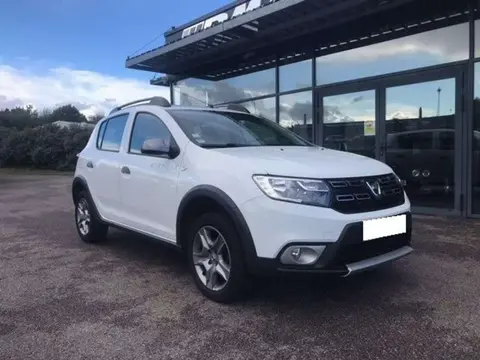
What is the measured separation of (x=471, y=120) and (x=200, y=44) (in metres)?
5.73

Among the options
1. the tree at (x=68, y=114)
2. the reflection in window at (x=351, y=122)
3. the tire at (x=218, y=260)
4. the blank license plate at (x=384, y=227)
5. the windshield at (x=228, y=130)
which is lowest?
the tire at (x=218, y=260)

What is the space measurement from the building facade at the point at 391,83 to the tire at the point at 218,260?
483 centimetres

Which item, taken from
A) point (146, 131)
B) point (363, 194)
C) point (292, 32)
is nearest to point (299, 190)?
point (363, 194)

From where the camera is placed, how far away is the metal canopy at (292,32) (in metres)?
7.29

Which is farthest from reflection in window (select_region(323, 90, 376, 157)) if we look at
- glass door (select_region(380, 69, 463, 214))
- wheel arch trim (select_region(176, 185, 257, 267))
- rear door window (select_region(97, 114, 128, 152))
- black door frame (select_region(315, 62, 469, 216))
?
wheel arch trim (select_region(176, 185, 257, 267))

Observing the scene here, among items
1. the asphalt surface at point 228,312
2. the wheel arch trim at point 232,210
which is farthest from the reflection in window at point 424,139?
the wheel arch trim at point 232,210

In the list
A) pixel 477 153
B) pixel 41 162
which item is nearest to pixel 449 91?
pixel 477 153

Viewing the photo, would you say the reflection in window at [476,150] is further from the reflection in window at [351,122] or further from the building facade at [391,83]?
the reflection in window at [351,122]

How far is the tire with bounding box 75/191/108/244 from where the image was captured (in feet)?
18.0

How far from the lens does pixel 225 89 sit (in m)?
11.6

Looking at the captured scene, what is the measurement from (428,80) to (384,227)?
5159 millimetres

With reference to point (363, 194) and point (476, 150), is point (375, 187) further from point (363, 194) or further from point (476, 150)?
point (476, 150)

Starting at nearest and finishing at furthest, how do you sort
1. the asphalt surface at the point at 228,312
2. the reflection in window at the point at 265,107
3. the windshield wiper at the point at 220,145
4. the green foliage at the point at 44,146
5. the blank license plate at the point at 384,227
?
the asphalt surface at the point at 228,312
the blank license plate at the point at 384,227
the windshield wiper at the point at 220,145
the reflection in window at the point at 265,107
the green foliage at the point at 44,146

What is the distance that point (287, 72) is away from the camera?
9.95 metres
